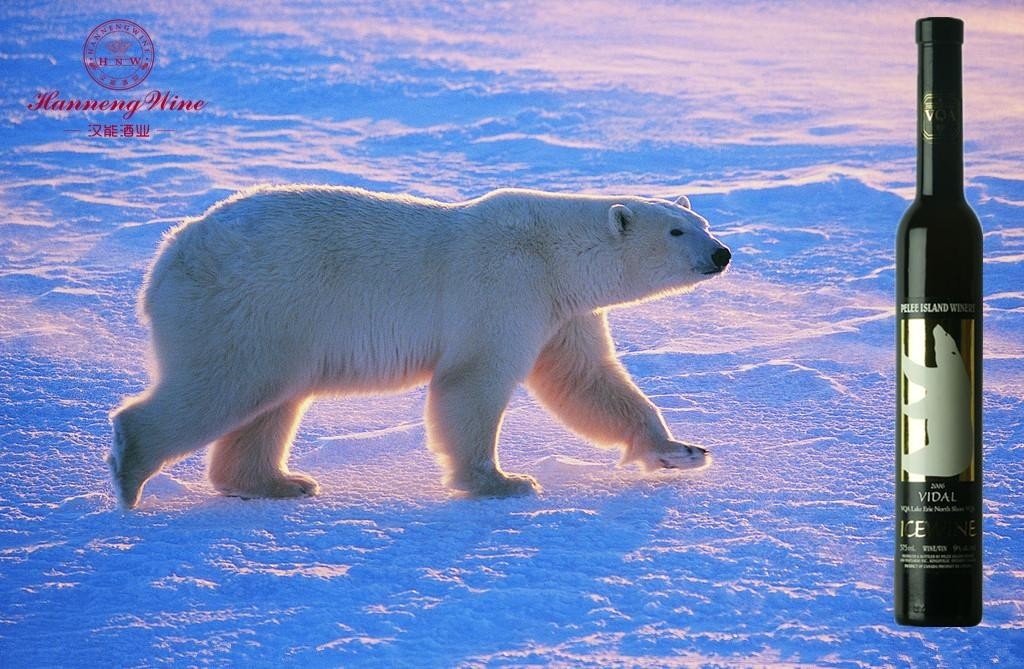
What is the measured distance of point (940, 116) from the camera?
128 inches

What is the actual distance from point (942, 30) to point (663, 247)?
221 cm

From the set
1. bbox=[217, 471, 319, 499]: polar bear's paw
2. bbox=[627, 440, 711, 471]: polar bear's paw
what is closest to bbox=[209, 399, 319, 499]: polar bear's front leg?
bbox=[217, 471, 319, 499]: polar bear's paw

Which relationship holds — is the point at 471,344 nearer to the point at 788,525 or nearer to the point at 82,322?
the point at 788,525

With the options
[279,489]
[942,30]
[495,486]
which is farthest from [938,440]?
[279,489]

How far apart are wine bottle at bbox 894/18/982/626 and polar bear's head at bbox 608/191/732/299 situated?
2.02 metres

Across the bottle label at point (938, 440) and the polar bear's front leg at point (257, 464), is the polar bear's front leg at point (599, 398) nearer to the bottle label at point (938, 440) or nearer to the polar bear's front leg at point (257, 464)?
the polar bear's front leg at point (257, 464)

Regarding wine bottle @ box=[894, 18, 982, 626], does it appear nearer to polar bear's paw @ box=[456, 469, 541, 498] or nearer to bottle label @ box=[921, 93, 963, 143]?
bottle label @ box=[921, 93, 963, 143]

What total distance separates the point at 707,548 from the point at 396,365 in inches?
57.7

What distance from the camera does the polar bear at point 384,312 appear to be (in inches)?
201

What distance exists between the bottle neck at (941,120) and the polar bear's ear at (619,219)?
2122 mm

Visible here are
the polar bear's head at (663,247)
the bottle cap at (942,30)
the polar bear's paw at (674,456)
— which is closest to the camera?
the bottle cap at (942,30)

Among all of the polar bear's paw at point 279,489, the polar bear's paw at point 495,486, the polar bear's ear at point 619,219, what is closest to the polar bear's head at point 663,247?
the polar bear's ear at point 619,219

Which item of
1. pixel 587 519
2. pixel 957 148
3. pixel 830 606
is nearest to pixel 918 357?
pixel 957 148

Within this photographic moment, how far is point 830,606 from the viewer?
402 centimetres
